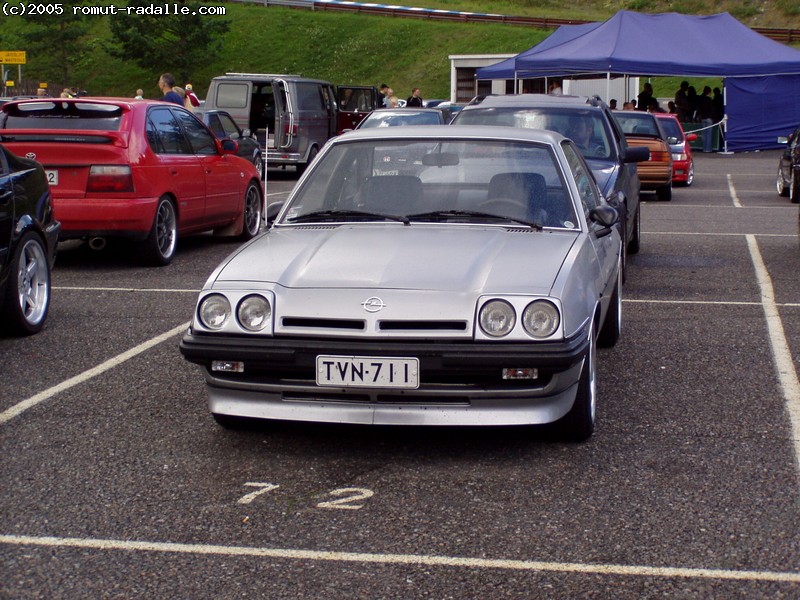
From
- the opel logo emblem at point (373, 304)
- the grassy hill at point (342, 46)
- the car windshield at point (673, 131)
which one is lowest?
the opel logo emblem at point (373, 304)

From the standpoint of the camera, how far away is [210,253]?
12.2 metres

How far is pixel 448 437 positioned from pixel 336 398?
685 millimetres

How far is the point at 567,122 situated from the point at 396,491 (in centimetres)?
721

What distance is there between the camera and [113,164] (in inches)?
406

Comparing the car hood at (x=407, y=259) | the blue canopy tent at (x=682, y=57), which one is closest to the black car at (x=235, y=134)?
the blue canopy tent at (x=682, y=57)

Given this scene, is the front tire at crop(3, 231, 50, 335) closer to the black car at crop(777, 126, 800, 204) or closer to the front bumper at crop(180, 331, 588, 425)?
the front bumper at crop(180, 331, 588, 425)

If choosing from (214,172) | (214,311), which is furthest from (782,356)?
(214,172)

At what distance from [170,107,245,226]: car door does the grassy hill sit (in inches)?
1974

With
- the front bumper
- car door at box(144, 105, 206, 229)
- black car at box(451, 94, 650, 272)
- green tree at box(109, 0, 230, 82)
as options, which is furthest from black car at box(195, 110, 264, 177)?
green tree at box(109, 0, 230, 82)

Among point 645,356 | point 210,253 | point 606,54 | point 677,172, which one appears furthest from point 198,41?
point 645,356

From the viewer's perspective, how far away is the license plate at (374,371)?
471cm

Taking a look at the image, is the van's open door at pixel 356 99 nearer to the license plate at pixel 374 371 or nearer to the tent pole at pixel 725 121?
the tent pole at pixel 725 121

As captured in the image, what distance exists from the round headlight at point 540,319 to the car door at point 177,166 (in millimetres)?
6455

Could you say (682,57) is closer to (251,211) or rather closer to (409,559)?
(251,211)
